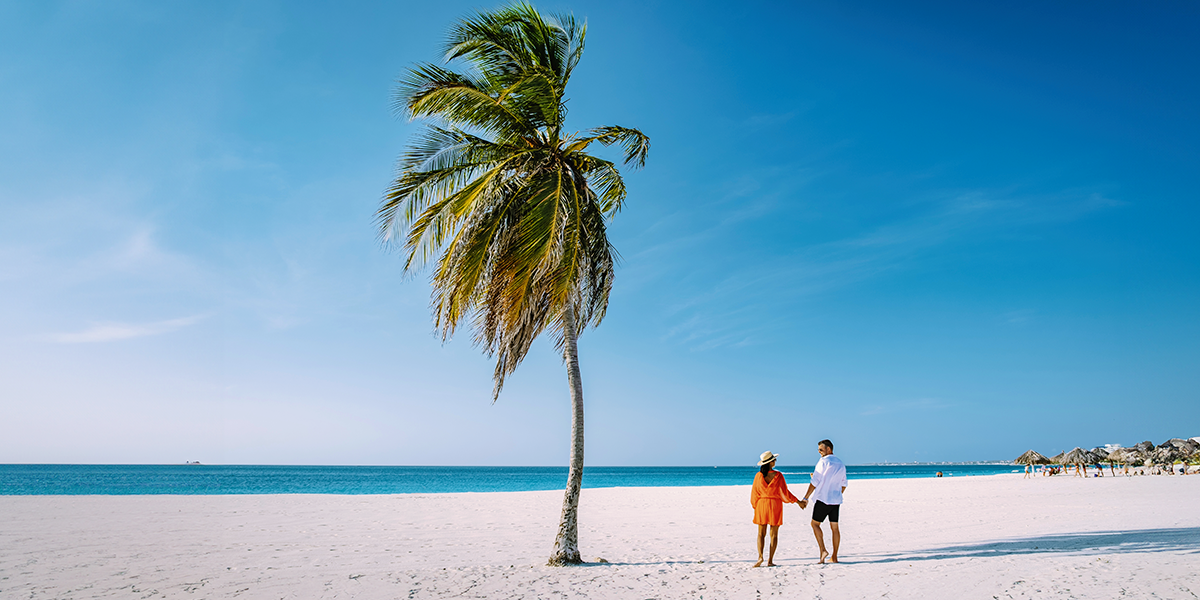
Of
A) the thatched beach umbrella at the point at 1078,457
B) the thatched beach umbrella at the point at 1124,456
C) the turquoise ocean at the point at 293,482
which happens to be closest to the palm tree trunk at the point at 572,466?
the turquoise ocean at the point at 293,482

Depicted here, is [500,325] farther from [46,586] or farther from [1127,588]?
[1127,588]

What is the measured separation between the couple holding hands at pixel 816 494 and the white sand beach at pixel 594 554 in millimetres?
416

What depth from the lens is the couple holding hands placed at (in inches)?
290

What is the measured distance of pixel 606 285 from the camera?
872 centimetres

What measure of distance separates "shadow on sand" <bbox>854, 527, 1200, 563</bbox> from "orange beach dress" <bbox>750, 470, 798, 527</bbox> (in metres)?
1.50

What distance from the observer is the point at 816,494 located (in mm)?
7625

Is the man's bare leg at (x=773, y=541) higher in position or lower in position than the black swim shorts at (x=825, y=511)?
lower

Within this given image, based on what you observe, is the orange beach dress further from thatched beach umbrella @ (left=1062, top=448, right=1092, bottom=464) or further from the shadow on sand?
thatched beach umbrella @ (left=1062, top=448, right=1092, bottom=464)

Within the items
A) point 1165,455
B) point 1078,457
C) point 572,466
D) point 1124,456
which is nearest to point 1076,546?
point 572,466

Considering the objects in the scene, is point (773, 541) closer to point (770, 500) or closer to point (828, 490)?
point (770, 500)

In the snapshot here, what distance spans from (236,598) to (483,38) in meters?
6.98

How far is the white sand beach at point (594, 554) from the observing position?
20.8 ft

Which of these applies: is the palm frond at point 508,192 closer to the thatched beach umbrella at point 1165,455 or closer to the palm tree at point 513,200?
the palm tree at point 513,200

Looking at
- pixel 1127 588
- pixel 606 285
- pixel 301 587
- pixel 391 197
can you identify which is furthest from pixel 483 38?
pixel 1127 588
